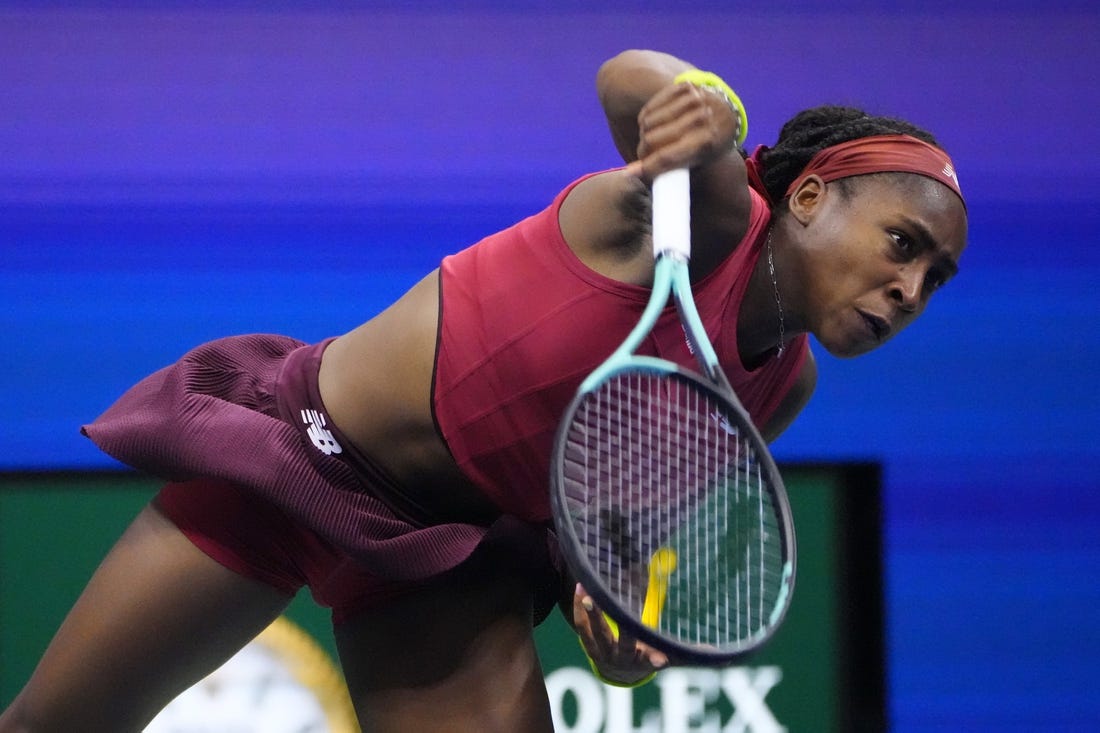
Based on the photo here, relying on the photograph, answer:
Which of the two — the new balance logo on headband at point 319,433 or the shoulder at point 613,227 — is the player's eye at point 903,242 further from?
the new balance logo on headband at point 319,433

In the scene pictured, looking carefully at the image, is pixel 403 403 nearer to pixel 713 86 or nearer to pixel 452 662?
pixel 452 662

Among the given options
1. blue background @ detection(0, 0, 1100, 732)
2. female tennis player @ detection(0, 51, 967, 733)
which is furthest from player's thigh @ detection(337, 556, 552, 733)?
blue background @ detection(0, 0, 1100, 732)

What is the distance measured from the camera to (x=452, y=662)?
4.42 feet

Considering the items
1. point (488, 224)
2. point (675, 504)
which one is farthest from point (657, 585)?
point (488, 224)

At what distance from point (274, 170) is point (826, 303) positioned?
3.74ft

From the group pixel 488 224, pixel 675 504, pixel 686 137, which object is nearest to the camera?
pixel 686 137

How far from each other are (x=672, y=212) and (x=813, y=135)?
→ 302mm

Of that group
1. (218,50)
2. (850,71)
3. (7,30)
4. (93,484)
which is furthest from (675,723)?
(7,30)

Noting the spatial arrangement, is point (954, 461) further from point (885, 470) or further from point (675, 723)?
point (675, 723)

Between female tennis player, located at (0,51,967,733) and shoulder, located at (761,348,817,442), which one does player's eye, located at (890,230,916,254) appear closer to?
female tennis player, located at (0,51,967,733)

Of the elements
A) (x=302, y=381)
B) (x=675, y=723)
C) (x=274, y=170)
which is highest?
(x=274, y=170)

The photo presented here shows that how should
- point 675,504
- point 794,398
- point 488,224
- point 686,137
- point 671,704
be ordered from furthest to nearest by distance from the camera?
point 488,224, point 671,704, point 794,398, point 675,504, point 686,137

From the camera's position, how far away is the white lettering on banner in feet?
6.57

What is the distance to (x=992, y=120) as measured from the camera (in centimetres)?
225
